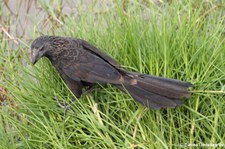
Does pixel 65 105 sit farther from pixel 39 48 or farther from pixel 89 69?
pixel 39 48

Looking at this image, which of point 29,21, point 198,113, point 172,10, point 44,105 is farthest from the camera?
point 29,21

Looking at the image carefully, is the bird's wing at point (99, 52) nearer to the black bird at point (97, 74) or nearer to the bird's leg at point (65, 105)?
the black bird at point (97, 74)

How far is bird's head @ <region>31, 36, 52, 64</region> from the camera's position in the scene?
271 centimetres

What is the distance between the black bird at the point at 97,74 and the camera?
2561 mm

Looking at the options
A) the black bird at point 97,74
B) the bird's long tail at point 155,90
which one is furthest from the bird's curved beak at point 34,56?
the bird's long tail at point 155,90

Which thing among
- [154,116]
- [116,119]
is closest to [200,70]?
[154,116]

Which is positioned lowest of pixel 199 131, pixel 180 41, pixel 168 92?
pixel 199 131

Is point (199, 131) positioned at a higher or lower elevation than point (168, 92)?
lower

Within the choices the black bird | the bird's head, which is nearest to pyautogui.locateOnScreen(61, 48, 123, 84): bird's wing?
the black bird

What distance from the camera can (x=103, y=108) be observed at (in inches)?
108

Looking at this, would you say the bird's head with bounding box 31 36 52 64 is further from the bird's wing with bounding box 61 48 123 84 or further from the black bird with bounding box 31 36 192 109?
the bird's wing with bounding box 61 48 123 84

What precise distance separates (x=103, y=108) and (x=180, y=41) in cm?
61

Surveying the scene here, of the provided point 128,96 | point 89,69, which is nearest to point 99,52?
point 89,69

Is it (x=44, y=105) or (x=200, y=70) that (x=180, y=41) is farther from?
(x=44, y=105)
